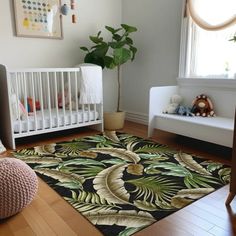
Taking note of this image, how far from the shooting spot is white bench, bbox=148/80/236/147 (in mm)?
2254

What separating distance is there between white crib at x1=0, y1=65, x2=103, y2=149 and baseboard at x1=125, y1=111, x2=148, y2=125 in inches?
31.2

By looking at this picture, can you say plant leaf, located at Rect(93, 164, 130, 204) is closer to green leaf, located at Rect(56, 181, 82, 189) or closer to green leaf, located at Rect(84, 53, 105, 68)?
green leaf, located at Rect(56, 181, 82, 189)

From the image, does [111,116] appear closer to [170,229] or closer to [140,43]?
[140,43]

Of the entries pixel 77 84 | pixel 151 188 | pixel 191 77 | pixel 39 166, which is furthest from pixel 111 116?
pixel 151 188

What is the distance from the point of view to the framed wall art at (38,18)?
9.81 ft

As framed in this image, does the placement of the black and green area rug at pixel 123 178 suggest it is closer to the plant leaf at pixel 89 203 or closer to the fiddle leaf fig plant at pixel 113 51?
the plant leaf at pixel 89 203

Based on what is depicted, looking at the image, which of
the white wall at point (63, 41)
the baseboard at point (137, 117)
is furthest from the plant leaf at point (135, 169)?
the white wall at point (63, 41)

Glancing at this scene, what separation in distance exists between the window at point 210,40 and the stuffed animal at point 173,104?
32 cm

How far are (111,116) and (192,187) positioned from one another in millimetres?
1828

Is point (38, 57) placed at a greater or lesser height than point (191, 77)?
greater

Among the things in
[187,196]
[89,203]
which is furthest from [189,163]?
[89,203]

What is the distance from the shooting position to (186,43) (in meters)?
2.99

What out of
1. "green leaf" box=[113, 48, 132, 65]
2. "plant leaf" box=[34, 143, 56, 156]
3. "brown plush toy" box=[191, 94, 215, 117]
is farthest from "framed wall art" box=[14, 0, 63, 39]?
"brown plush toy" box=[191, 94, 215, 117]

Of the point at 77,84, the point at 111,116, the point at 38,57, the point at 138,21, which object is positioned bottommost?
the point at 111,116
